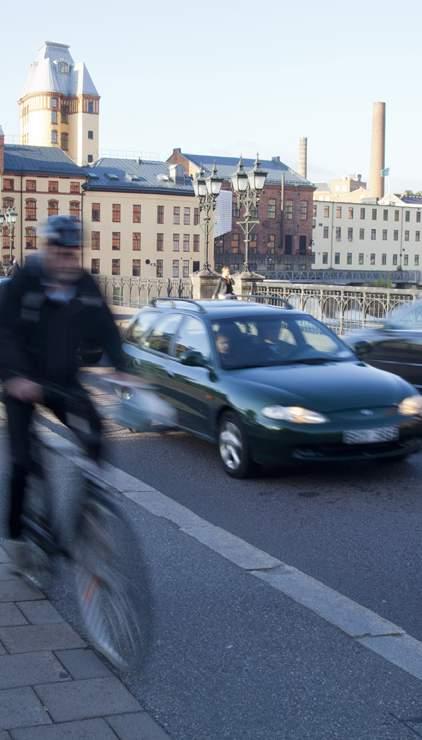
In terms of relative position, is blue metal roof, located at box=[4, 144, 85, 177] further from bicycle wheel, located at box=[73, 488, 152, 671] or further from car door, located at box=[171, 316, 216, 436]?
bicycle wheel, located at box=[73, 488, 152, 671]

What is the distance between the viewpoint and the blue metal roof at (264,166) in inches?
4488

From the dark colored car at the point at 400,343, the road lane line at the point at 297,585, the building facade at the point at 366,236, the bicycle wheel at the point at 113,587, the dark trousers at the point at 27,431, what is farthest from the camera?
the building facade at the point at 366,236

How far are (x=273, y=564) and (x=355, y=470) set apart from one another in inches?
116

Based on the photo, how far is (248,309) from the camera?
9.62 metres

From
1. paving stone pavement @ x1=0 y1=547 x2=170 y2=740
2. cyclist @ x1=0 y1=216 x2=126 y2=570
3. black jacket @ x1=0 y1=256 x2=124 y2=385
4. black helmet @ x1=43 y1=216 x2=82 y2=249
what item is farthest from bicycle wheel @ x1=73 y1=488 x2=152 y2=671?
black helmet @ x1=43 y1=216 x2=82 y2=249

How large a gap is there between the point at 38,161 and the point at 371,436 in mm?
94542

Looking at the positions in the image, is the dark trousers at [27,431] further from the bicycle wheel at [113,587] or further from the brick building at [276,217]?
the brick building at [276,217]

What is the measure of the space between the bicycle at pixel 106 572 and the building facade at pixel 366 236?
4743 inches

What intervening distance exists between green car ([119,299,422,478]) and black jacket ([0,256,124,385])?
3.46 m

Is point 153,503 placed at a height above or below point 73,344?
below

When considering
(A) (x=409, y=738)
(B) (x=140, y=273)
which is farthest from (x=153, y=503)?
(B) (x=140, y=273)

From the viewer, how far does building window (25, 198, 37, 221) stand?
318 ft

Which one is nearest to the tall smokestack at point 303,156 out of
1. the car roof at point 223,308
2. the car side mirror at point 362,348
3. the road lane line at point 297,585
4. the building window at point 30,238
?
the building window at point 30,238

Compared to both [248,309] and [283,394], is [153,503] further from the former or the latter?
[248,309]
